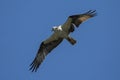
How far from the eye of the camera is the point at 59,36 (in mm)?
35156

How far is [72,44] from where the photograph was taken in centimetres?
3422

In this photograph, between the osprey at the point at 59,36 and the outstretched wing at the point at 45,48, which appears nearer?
the osprey at the point at 59,36

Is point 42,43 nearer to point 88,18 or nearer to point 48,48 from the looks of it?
point 48,48

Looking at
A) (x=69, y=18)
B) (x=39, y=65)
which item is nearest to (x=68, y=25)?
(x=69, y=18)

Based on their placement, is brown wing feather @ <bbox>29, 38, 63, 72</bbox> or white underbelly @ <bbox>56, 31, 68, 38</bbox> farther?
brown wing feather @ <bbox>29, 38, 63, 72</bbox>

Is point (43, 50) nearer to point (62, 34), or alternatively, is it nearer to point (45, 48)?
point (45, 48)

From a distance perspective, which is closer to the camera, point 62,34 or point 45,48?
point 62,34

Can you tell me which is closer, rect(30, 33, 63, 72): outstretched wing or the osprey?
the osprey

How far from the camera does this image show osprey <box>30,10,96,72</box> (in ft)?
113

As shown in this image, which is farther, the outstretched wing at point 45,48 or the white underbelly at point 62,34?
the outstretched wing at point 45,48

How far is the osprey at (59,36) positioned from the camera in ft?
113

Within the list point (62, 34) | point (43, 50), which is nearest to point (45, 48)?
point (43, 50)

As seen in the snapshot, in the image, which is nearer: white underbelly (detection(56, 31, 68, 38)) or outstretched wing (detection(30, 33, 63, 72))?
white underbelly (detection(56, 31, 68, 38))

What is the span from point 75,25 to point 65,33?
2.29 feet
